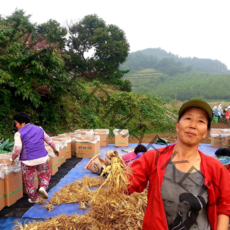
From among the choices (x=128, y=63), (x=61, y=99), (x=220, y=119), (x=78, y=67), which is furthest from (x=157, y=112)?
(x=128, y=63)

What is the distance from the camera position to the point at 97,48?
52.1ft

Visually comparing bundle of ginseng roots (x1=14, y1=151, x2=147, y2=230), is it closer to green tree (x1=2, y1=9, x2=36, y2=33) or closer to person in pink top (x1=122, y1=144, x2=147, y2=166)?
person in pink top (x1=122, y1=144, x2=147, y2=166)

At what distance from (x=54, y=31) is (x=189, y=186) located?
1608cm

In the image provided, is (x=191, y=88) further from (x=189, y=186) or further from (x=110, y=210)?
(x=189, y=186)

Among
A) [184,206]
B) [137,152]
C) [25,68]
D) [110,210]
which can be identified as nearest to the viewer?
[184,206]

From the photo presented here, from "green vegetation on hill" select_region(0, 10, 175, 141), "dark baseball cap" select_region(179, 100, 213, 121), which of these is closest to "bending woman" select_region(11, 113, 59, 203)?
"dark baseball cap" select_region(179, 100, 213, 121)

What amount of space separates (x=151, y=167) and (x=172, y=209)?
0.22 meters

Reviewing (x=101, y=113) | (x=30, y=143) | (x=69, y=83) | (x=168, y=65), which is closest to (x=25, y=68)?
(x=69, y=83)

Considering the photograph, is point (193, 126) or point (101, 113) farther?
point (101, 113)

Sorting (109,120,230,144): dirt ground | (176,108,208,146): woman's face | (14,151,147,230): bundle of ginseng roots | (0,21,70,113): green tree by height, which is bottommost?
(109,120,230,144): dirt ground

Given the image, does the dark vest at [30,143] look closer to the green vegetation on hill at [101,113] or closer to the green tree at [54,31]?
the green vegetation on hill at [101,113]

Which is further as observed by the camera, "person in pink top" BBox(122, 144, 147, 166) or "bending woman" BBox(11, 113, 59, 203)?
"person in pink top" BBox(122, 144, 147, 166)

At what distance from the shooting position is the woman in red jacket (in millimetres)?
997

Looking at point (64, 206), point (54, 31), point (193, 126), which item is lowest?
point (64, 206)
